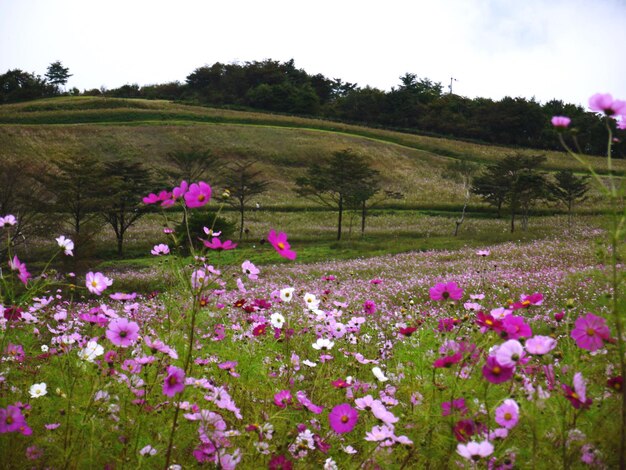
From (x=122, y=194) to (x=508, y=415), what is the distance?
91.3 feet

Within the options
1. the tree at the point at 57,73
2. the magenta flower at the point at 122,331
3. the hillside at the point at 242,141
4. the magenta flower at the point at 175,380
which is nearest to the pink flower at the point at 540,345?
the magenta flower at the point at 175,380

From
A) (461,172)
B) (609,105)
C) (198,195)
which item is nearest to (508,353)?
(609,105)

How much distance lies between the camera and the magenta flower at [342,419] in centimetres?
191

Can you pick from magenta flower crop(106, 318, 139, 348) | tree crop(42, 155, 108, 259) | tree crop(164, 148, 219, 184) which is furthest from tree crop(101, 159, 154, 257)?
magenta flower crop(106, 318, 139, 348)

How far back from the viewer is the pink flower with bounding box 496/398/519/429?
171 cm

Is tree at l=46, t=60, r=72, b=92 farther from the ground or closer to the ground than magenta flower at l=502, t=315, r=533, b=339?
farther from the ground

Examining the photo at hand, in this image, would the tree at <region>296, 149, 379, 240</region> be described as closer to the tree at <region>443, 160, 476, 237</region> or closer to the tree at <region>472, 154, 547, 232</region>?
the tree at <region>472, 154, 547, 232</region>

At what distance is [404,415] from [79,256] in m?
15.8

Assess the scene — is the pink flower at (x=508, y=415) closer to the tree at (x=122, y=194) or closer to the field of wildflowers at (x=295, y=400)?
the field of wildflowers at (x=295, y=400)

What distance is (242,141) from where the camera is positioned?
55281 mm

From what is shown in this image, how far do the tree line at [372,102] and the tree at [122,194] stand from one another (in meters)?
48.4

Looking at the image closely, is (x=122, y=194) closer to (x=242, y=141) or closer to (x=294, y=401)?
(x=294, y=401)

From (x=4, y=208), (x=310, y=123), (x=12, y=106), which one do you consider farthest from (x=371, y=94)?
(x=4, y=208)

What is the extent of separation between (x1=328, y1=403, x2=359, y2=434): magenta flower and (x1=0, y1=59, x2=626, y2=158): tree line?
240 ft
